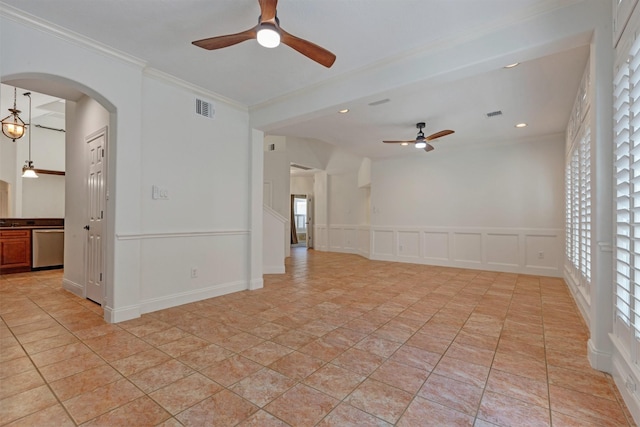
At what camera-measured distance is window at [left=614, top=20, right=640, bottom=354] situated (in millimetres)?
1565

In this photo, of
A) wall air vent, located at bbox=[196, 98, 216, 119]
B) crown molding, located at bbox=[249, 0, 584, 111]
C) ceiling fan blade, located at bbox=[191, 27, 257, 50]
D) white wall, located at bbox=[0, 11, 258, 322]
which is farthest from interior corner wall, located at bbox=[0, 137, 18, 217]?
ceiling fan blade, located at bbox=[191, 27, 257, 50]

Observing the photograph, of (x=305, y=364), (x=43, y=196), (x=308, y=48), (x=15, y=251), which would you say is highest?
(x=308, y=48)

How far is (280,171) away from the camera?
7.92 m

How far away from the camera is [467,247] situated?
6.25 m

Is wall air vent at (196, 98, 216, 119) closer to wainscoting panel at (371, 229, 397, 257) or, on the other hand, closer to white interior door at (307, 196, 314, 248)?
wainscoting panel at (371, 229, 397, 257)

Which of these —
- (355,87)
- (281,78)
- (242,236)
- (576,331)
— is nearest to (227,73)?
(281,78)

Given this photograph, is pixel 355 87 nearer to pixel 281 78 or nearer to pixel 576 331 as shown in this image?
pixel 281 78

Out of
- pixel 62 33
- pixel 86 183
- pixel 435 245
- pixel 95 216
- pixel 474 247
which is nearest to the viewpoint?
pixel 62 33

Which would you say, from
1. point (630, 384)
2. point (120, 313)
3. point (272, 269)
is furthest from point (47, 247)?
point (630, 384)

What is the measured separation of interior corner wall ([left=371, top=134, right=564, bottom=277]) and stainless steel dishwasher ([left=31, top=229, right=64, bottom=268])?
6.84 meters

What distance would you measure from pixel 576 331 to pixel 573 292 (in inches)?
60.0

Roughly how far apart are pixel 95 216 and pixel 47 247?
3.38 metres

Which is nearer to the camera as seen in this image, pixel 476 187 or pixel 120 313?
pixel 120 313

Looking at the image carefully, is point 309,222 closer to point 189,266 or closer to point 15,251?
point 189,266
